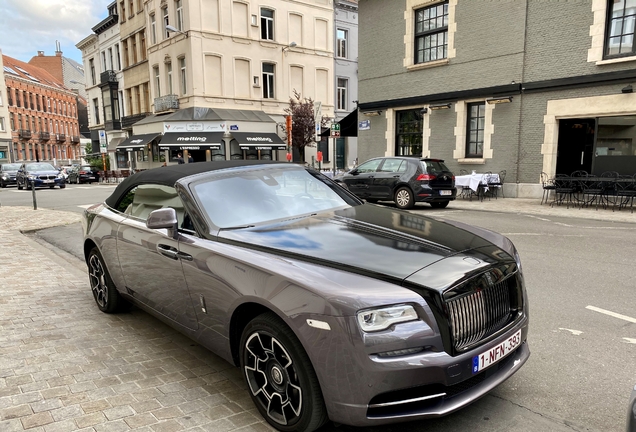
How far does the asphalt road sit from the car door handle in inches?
62.6

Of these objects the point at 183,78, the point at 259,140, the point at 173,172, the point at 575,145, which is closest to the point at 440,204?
the point at 575,145

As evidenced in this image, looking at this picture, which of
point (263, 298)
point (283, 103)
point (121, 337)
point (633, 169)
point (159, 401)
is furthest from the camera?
point (283, 103)

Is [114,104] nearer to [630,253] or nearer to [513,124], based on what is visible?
[513,124]

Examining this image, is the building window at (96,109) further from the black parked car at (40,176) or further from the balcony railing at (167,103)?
the black parked car at (40,176)

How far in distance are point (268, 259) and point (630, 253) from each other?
6588 millimetres

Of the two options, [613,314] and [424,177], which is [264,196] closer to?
[613,314]

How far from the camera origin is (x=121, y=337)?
4086 millimetres

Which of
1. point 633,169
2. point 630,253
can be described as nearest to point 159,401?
point 630,253

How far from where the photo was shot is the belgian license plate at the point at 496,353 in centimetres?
234

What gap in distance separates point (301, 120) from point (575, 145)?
781 inches

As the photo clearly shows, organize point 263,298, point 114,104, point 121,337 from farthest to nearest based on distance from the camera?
1. point 114,104
2. point 121,337
3. point 263,298

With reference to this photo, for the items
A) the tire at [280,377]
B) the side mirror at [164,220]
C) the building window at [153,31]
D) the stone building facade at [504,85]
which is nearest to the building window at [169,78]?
the building window at [153,31]

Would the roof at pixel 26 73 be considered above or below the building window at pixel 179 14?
above

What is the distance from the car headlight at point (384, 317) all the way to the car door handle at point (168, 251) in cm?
168
